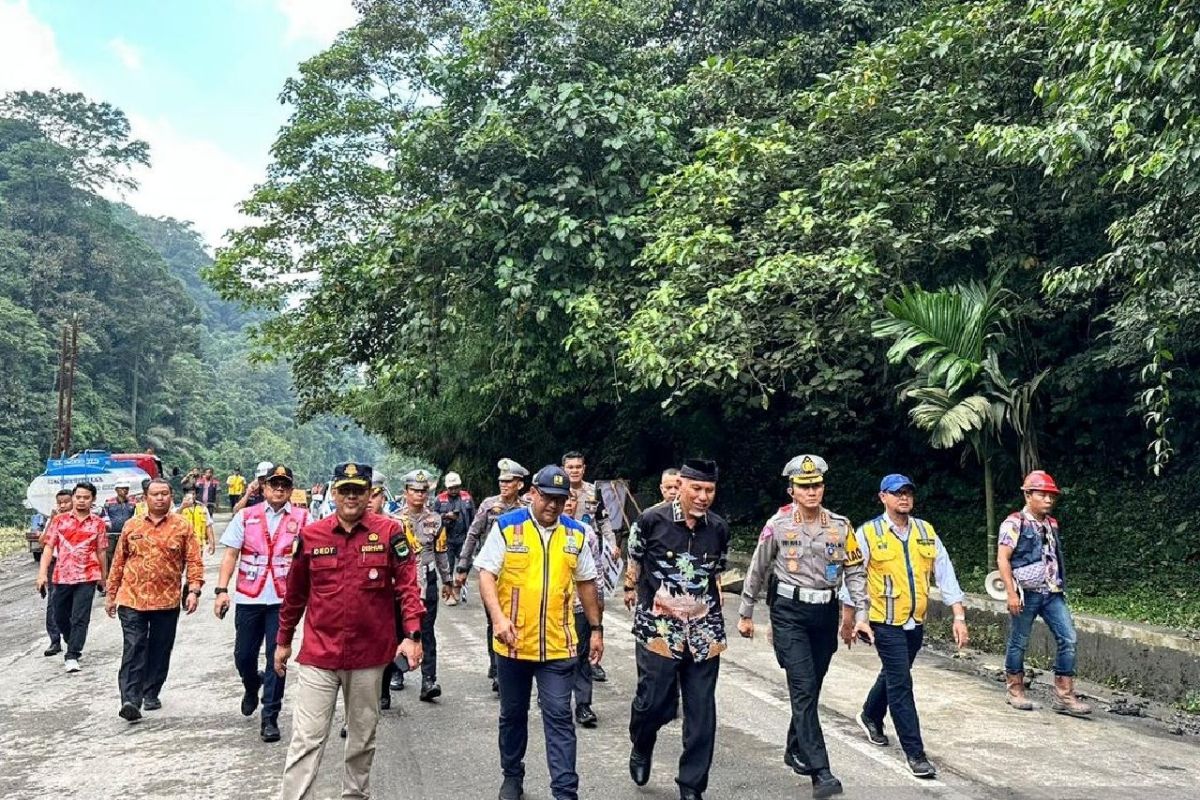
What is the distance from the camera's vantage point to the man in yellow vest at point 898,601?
559 cm

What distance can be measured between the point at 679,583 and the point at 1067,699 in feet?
13.5

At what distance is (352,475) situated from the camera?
4.95 m

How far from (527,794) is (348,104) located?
24517 millimetres

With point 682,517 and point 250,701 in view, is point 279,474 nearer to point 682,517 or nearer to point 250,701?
point 250,701

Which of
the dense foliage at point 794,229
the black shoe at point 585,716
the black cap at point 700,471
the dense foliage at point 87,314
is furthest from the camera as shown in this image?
the dense foliage at point 87,314

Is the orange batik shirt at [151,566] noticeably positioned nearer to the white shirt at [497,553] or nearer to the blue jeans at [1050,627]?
the white shirt at [497,553]

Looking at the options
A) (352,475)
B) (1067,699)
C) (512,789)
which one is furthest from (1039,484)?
(352,475)

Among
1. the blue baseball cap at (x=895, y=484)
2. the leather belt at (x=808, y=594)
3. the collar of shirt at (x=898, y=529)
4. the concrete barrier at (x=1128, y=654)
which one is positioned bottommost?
the concrete barrier at (x=1128, y=654)

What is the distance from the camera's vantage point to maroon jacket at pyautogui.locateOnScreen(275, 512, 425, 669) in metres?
4.77

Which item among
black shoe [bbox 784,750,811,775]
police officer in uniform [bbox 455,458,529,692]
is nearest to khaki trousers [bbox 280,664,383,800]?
black shoe [bbox 784,750,811,775]

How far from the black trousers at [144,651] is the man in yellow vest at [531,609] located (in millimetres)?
3542

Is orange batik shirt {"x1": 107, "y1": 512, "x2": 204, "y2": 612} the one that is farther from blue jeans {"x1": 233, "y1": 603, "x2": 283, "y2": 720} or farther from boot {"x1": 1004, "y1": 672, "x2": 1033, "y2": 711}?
boot {"x1": 1004, "y1": 672, "x2": 1033, "y2": 711}

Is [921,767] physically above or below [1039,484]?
below

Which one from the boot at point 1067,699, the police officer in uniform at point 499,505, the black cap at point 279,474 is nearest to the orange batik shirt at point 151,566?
the black cap at point 279,474
